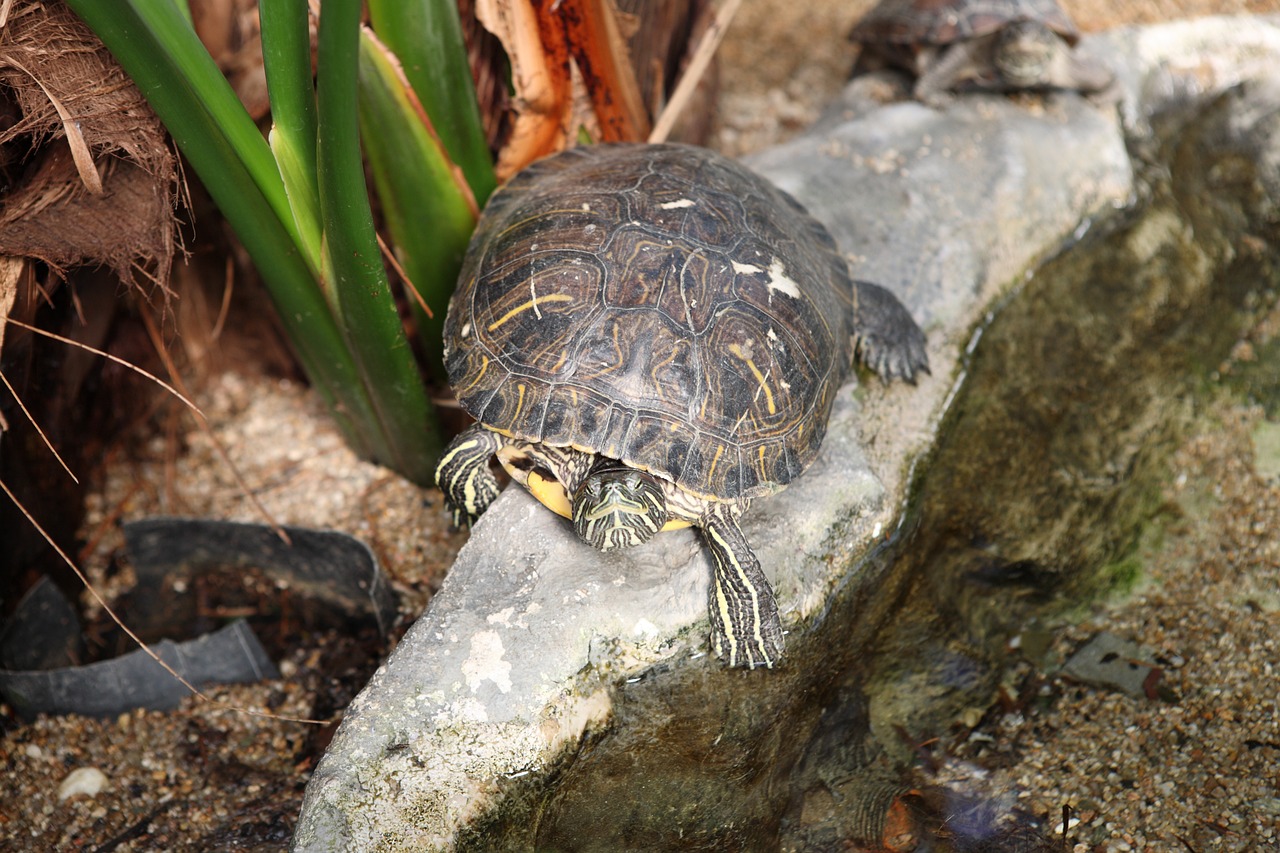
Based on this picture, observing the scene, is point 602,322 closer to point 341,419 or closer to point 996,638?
point 341,419

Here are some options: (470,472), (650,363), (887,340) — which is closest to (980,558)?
(887,340)

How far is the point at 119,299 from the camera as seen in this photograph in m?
3.35

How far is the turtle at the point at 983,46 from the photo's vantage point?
4645mm

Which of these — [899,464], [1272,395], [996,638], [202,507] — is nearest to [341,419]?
[202,507]

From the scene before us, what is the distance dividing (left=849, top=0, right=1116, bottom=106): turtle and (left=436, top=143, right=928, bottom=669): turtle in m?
2.25

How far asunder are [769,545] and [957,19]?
3554 millimetres

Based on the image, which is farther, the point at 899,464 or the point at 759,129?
the point at 759,129

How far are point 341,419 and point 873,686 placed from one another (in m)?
2.16

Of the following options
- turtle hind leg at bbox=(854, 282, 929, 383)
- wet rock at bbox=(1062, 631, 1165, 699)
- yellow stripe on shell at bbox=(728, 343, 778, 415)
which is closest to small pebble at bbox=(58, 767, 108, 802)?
yellow stripe on shell at bbox=(728, 343, 778, 415)

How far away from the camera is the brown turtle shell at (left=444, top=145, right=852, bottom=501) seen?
2.70 meters

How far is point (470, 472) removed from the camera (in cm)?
300

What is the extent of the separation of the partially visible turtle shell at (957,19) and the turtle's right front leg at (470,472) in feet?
11.5

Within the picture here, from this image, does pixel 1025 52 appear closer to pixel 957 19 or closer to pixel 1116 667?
pixel 957 19

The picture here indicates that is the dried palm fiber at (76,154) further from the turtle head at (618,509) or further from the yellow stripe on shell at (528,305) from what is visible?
the turtle head at (618,509)
